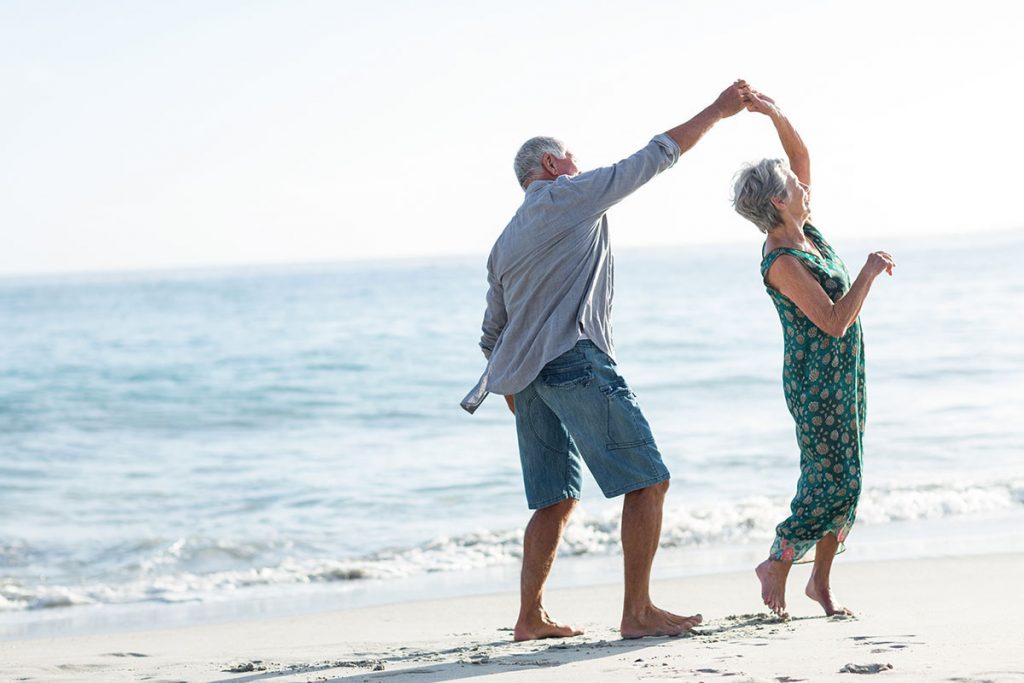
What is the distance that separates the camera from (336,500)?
344 inches

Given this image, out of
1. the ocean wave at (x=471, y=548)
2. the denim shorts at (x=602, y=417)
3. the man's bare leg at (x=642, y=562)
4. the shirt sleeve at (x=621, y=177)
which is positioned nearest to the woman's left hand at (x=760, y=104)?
the shirt sleeve at (x=621, y=177)

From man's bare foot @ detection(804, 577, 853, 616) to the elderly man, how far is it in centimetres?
44

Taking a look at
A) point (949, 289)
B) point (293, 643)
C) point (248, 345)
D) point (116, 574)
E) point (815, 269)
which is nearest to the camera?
point (815, 269)

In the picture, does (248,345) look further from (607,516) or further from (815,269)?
(815,269)

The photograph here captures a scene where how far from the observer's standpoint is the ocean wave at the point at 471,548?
251 inches

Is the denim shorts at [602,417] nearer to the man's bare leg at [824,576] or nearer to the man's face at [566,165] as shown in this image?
the man's face at [566,165]

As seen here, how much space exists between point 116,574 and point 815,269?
487 centimetres

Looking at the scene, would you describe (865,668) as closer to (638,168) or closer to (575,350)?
(575,350)

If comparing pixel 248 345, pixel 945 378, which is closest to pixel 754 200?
pixel 945 378

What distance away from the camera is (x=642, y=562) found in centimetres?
376

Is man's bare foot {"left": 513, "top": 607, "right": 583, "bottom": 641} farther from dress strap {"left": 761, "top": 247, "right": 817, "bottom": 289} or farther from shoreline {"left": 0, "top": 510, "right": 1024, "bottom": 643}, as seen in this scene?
shoreline {"left": 0, "top": 510, "right": 1024, "bottom": 643}

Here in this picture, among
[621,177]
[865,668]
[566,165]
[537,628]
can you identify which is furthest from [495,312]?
[865,668]

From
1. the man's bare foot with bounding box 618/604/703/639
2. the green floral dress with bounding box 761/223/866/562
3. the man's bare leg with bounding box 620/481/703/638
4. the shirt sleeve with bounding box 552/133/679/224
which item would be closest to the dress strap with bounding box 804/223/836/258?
the green floral dress with bounding box 761/223/866/562

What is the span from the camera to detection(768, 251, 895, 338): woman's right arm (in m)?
3.49
